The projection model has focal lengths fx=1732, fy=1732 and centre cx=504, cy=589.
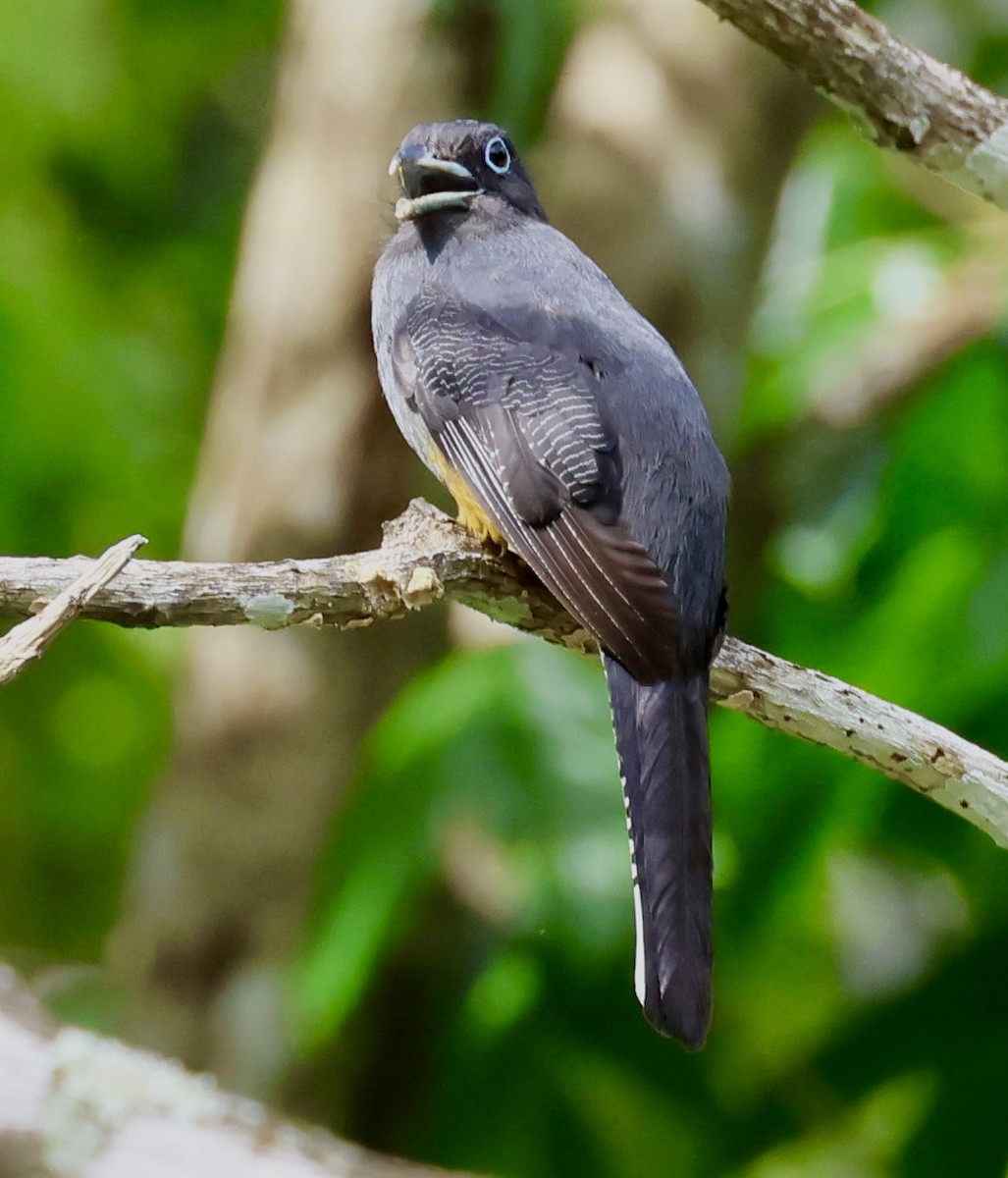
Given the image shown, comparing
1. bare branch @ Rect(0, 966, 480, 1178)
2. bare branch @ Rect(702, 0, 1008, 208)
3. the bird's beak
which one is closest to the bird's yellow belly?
the bird's beak

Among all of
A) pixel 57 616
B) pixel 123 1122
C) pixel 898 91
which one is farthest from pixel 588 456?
pixel 123 1122

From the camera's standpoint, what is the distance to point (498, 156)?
4773mm

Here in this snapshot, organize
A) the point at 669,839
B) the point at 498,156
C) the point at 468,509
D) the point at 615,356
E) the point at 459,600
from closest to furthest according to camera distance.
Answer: the point at 669,839 < the point at 459,600 < the point at 468,509 < the point at 615,356 < the point at 498,156

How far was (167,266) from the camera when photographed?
7.29 m

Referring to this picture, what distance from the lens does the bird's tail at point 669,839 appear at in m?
3.29

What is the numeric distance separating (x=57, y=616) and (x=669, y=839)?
4.19ft

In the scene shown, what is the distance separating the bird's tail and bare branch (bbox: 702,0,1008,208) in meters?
1.32

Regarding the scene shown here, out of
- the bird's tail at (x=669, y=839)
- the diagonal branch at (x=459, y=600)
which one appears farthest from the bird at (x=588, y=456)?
the diagonal branch at (x=459, y=600)

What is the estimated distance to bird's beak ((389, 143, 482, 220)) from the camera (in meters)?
4.55

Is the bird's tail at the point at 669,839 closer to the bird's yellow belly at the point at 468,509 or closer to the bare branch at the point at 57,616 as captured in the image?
the bird's yellow belly at the point at 468,509

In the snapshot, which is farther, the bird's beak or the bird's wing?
the bird's beak

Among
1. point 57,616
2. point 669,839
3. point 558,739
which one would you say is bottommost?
point 558,739

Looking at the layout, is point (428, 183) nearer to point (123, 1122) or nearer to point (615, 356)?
point (615, 356)

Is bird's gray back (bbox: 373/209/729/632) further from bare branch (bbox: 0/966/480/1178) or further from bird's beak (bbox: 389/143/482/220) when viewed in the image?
bare branch (bbox: 0/966/480/1178)
